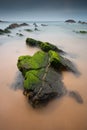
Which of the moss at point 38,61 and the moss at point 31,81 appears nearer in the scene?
the moss at point 31,81

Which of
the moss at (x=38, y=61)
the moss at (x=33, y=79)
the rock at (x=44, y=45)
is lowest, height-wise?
the rock at (x=44, y=45)

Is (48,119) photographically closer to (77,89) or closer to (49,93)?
(49,93)

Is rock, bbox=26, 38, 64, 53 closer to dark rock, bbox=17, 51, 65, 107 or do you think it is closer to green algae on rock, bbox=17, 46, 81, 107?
green algae on rock, bbox=17, 46, 81, 107

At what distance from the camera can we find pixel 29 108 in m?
5.58

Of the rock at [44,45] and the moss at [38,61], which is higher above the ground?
the moss at [38,61]

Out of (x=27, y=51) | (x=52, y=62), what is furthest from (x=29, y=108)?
(x=27, y=51)

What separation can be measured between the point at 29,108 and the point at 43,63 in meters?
2.89

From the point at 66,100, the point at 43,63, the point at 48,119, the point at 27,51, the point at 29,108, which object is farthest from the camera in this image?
the point at 27,51

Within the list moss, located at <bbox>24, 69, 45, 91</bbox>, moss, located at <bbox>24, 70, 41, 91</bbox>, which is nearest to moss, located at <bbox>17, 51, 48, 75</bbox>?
moss, located at <bbox>24, 69, 45, 91</bbox>

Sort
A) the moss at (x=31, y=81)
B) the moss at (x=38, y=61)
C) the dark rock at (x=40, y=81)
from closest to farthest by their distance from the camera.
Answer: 1. the dark rock at (x=40, y=81)
2. the moss at (x=31, y=81)
3. the moss at (x=38, y=61)

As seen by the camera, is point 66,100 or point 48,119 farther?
point 66,100

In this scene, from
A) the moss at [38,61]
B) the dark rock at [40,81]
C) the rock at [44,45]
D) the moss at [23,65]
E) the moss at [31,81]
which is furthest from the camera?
the rock at [44,45]

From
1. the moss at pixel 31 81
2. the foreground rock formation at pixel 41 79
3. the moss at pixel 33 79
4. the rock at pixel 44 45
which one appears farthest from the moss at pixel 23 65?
the rock at pixel 44 45

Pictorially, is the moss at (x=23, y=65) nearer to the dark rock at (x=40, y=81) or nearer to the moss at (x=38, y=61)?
the dark rock at (x=40, y=81)
